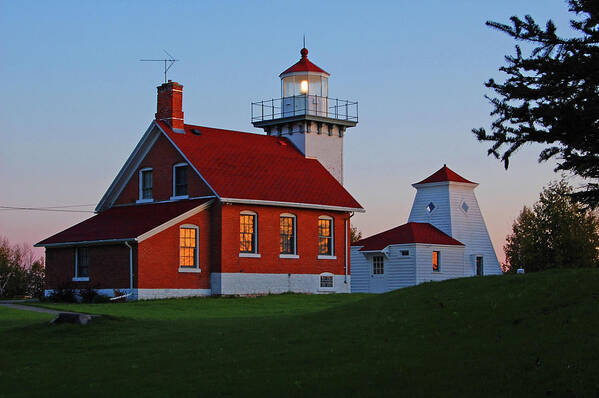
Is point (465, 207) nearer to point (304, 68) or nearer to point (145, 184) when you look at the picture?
point (304, 68)

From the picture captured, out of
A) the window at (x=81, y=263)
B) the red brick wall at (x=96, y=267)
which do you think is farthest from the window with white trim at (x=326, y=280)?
the window at (x=81, y=263)

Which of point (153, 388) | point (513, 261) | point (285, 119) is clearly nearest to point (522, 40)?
point (153, 388)

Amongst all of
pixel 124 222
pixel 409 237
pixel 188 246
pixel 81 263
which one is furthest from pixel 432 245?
pixel 81 263

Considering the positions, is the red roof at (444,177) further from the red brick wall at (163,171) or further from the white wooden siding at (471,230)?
the red brick wall at (163,171)

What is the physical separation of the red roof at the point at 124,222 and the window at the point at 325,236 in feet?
22.5

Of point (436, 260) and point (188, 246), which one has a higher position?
point (188, 246)

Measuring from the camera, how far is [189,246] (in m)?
36.2

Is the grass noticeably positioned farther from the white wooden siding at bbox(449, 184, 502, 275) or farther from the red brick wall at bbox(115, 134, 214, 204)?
the white wooden siding at bbox(449, 184, 502, 275)

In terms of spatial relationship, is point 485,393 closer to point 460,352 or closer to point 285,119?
point 460,352

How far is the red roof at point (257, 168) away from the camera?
37656 millimetres

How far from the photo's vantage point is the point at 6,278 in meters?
53.2

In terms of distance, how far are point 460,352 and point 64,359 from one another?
785 centimetres

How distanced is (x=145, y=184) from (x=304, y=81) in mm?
10809

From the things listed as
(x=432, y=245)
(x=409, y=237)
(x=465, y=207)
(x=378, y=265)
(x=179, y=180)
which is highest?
(x=179, y=180)
